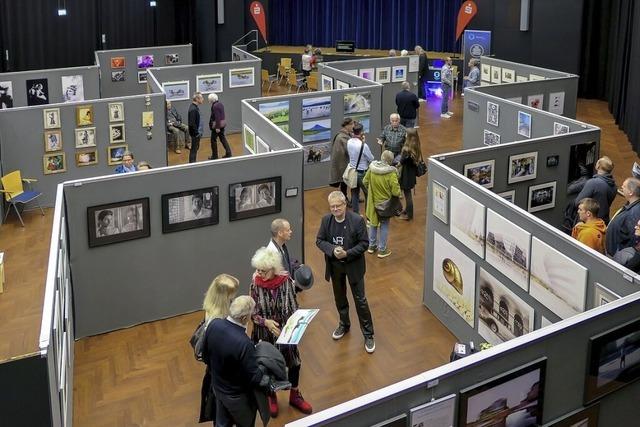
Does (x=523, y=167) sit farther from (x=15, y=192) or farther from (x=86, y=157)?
(x=15, y=192)

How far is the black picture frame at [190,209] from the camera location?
288 inches

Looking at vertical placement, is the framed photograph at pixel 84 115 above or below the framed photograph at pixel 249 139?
above

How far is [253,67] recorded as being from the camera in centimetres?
1584

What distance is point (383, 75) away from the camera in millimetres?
16047

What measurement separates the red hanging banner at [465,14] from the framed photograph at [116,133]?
40.3ft

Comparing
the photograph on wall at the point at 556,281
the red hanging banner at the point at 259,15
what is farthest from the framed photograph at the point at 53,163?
the red hanging banner at the point at 259,15

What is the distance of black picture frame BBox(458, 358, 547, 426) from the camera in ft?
12.6

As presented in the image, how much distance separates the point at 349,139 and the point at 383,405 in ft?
22.1

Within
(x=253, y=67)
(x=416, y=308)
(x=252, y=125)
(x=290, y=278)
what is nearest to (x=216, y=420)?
(x=290, y=278)

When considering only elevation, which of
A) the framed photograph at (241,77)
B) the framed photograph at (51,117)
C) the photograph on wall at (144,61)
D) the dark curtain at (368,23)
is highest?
the dark curtain at (368,23)

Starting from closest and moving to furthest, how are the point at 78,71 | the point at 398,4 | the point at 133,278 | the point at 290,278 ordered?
the point at 290,278
the point at 133,278
the point at 78,71
the point at 398,4

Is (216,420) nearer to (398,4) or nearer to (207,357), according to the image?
(207,357)

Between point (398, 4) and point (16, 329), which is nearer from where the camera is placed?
point (16, 329)

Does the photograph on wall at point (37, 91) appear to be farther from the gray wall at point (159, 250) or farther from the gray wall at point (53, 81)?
the gray wall at point (159, 250)
